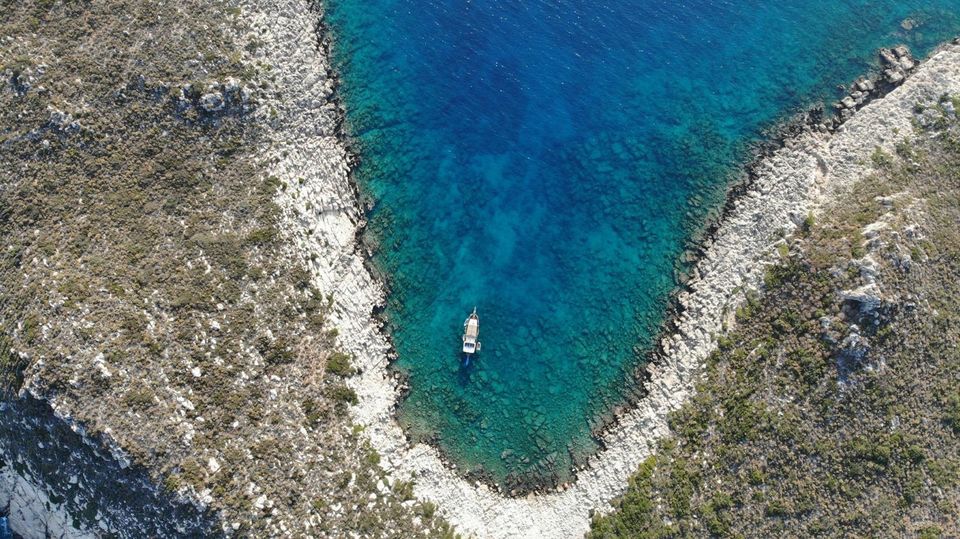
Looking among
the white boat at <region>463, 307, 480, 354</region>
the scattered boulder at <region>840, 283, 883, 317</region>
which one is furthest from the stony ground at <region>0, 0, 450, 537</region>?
the scattered boulder at <region>840, 283, 883, 317</region>

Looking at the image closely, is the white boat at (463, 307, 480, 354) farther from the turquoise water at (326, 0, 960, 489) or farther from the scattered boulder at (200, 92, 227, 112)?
the scattered boulder at (200, 92, 227, 112)

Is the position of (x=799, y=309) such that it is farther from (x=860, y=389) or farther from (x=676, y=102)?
(x=676, y=102)

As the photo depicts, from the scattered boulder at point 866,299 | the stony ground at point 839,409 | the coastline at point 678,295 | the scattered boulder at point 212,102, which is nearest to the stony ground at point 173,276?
the scattered boulder at point 212,102

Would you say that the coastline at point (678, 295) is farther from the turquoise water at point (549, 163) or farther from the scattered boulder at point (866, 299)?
the scattered boulder at point (866, 299)

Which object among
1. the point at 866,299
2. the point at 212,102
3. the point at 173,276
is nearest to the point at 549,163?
the point at 866,299

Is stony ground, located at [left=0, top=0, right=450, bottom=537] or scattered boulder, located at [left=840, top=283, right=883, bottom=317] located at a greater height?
scattered boulder, located at [left=840, top=283, right=883, bottom=317]

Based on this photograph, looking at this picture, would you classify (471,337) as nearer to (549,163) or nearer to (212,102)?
(549,163)
